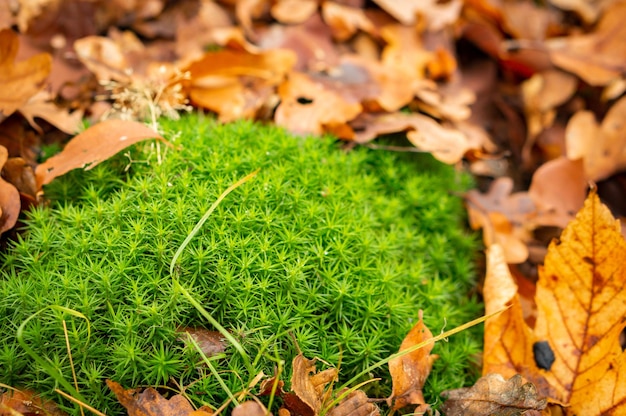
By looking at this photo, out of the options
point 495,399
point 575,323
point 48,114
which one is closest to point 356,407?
point 495,399

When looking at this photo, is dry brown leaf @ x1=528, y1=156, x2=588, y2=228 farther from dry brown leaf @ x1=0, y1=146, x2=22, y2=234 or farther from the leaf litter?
dry brown leaf @ x1=0, y1=146, x2=22, y2=234

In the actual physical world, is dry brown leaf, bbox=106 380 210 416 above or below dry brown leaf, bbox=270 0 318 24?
below

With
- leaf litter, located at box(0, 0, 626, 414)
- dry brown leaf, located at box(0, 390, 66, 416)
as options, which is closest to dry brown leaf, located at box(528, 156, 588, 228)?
leaf litter, located at box(0, 0, 626, 414)

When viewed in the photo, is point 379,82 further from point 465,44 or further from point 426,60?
point 465,44

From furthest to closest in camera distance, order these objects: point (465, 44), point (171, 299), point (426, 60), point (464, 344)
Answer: point (465, 44) < point (426, 60) < point (464, 344) < point (171, 299)

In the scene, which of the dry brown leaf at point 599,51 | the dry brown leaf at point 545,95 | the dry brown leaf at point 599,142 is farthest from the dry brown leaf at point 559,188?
the dry brown leaf at point 599,51

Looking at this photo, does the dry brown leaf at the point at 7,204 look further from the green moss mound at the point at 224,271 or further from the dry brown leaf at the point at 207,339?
the dry brown leaf at the point at 207,339

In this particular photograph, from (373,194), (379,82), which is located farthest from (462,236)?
(379,82)
